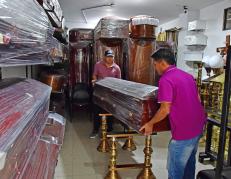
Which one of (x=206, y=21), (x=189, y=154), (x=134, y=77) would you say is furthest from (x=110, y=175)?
(x=206, y=21)

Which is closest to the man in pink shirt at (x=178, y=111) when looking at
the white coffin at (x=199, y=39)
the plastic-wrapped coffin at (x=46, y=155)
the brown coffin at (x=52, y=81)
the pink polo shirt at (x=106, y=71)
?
the plastic-wrapped coffin at (x=46, y=155)

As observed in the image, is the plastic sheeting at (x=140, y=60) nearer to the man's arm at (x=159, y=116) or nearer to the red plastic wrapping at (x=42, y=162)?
the man's arm at (x=159, y=116)

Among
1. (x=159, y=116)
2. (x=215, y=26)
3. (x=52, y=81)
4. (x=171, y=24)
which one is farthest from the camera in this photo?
(x=171, y=24)

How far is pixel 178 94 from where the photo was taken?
1962mm

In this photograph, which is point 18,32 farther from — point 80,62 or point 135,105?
point 80,62

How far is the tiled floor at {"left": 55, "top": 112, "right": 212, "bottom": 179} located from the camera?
2834 millimetres

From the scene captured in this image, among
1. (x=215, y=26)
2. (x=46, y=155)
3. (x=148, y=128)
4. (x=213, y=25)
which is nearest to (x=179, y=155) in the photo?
(x=148, y=128)

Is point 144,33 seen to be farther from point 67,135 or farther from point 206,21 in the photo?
point 206,21

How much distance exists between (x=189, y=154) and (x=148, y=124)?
503mm

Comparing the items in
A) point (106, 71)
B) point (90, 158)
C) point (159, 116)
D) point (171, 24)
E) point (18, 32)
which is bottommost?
point (90, 158)

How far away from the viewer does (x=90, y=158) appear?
3.28 metres

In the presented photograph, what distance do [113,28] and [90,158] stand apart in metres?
2.39

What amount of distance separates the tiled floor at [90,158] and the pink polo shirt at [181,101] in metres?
1.01

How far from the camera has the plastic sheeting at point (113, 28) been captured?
441 centimetres
